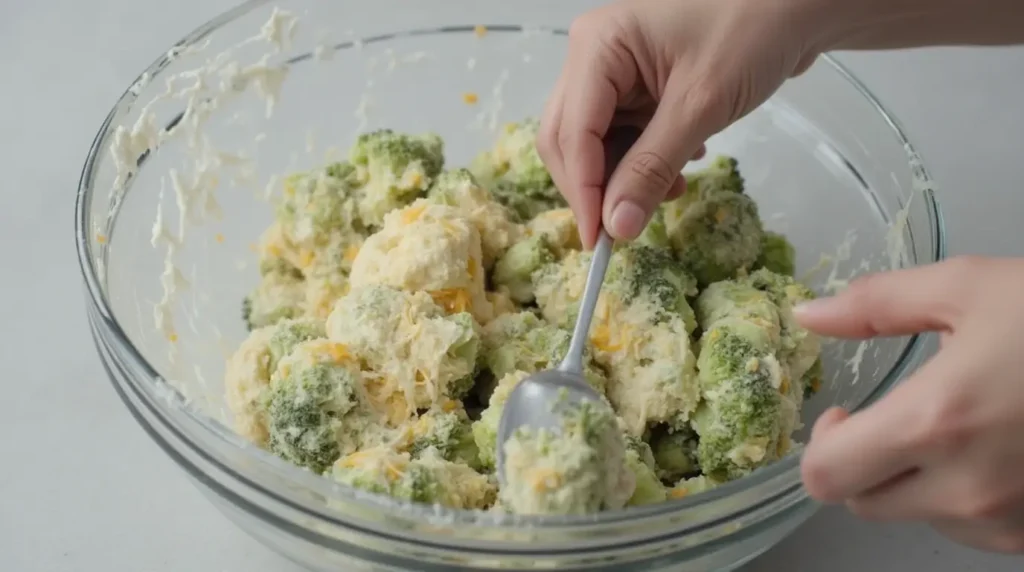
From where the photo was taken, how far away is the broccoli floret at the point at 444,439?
1161 mm

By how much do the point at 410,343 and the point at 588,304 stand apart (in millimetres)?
223

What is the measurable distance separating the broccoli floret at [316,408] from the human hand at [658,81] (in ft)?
1.16

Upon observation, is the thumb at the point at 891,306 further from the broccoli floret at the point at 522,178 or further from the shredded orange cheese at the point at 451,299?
the broccoli floret at the point at 522,178

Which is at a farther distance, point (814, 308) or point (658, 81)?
point (658, 81)

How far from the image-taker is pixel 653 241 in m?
1.42

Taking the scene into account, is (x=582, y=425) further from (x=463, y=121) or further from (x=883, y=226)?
(x=463, y=121)

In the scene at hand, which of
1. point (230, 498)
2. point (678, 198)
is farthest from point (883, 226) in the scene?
point (230, 498)

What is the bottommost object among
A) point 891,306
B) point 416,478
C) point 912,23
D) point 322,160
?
point 416,478

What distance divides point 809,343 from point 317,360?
0.63 m

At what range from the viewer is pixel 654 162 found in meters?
1.18

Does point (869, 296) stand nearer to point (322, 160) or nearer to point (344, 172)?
point (344, 172)

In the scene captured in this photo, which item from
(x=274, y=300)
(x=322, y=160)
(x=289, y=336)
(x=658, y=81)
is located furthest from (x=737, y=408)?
(x=322, y=160)

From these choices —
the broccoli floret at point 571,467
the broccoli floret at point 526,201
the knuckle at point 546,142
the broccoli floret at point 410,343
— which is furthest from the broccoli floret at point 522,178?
the broccoli floret at point 571,467

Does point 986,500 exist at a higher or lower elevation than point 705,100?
lower
